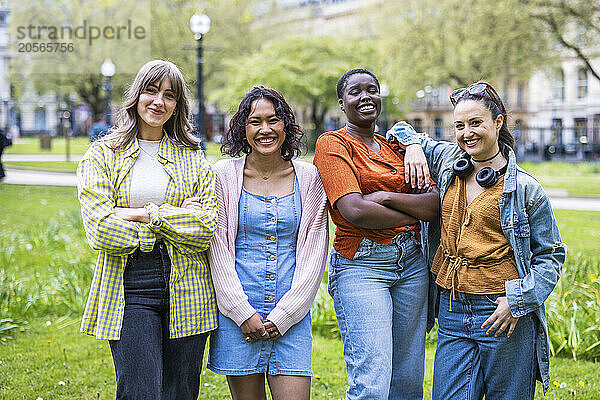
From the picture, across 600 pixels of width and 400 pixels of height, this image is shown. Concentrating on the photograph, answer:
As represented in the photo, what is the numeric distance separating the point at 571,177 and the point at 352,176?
19.9 meters

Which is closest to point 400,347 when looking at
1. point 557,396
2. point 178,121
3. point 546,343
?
point 546,343

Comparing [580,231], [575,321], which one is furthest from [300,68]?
[575,321]

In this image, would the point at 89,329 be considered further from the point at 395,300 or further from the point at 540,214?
the point at 540,214

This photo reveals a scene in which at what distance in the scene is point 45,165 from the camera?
2267 cm

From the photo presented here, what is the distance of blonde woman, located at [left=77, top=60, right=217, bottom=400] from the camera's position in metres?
3.13

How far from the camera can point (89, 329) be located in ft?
10.6

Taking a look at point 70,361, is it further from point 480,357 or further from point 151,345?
point 480,357

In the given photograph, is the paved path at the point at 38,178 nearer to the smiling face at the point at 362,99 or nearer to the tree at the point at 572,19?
the smiling face at the point at 362,99

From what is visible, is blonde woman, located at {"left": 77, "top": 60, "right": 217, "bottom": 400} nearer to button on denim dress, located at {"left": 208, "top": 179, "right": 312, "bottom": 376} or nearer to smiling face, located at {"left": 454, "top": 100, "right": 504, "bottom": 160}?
button on denim dress, located at {"left": 208, "top": 179, "right": 312, "bottom": 376}

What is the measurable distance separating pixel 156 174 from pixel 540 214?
1.90 metres

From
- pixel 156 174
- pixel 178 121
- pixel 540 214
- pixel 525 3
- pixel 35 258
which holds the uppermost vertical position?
pixel 525 3

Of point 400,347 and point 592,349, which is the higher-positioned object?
point 400,347

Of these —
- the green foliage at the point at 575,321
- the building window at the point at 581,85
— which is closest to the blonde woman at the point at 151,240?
the green foliage at the point at 575,321

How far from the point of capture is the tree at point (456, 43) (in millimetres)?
24422
